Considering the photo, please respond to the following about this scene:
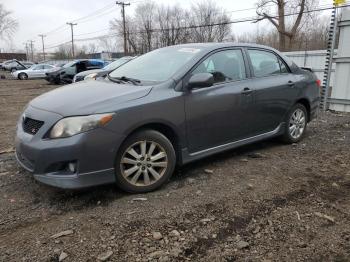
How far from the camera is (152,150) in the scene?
12.6 feet

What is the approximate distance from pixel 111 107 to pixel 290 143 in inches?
136

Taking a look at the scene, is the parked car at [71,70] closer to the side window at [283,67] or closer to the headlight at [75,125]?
the side window at [283,67]

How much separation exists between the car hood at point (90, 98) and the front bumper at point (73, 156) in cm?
18

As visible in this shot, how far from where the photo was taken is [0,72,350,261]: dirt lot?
2.88m

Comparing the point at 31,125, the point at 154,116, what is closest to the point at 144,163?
the point at 154,116

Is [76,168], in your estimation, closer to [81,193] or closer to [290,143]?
[81,193]

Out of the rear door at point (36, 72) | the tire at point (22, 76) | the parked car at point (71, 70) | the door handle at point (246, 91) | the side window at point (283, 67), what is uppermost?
the side window at point (283, 67)

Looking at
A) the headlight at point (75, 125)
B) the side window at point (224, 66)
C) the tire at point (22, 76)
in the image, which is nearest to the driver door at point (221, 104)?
the side window at point (224, 66)

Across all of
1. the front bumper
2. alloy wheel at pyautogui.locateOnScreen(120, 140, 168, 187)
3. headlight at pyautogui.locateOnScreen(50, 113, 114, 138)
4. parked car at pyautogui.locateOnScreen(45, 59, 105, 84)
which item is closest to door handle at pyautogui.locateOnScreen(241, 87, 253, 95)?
alloy wheel at pyautogui.locateOnScreen(120, 140, 168, 187)

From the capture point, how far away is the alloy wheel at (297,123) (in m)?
5.77

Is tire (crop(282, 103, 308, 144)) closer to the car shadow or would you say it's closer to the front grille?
the car shadow

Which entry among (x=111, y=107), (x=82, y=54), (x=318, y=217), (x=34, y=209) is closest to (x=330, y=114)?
(x=318, y=217)

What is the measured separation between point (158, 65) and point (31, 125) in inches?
67.9

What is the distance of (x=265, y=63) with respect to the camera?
529cm
